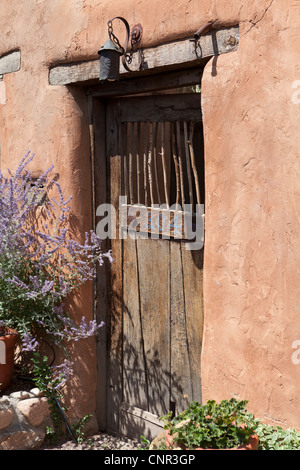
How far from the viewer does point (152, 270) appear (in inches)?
148

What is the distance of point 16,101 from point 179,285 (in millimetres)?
1929

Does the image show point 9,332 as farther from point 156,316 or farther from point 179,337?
point 179,337

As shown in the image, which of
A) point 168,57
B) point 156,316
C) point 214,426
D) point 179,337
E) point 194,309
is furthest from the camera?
point 156,316

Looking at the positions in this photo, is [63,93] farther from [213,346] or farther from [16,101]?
[213,346]

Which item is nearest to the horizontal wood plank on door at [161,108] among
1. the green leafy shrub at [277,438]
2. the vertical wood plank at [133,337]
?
the vertical wood plank at [133,337]

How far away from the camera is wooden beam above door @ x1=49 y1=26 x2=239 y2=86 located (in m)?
3.00

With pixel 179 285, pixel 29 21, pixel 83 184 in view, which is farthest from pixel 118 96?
pixel 179 285

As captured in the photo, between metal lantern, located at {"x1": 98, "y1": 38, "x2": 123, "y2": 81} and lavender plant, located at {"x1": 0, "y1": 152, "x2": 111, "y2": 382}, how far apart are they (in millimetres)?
911

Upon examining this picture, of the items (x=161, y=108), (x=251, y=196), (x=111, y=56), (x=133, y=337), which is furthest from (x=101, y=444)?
(x=111, y=56)

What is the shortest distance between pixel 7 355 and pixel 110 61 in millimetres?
2052

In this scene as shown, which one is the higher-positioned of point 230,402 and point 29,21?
point 29,21

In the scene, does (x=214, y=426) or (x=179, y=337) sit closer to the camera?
(x=214, y=426)

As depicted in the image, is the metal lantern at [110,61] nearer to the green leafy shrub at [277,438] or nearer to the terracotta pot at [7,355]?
the terracotta pot at [7,355]

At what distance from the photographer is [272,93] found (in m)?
2.78
